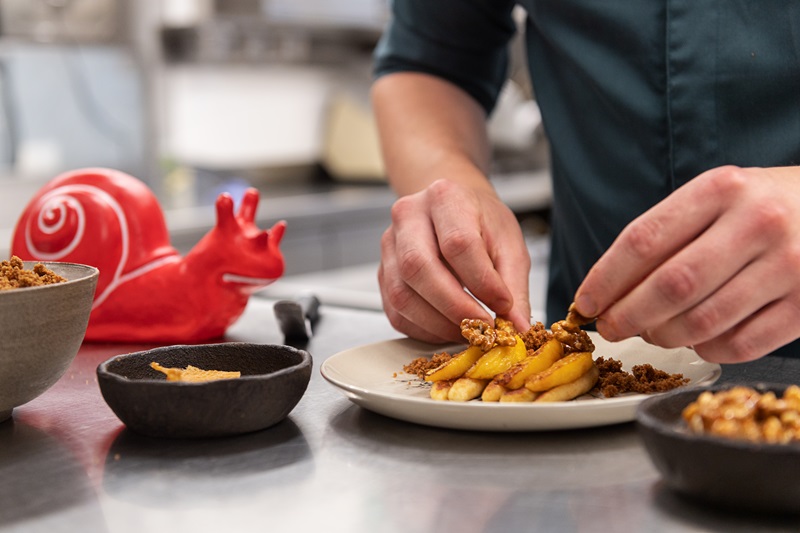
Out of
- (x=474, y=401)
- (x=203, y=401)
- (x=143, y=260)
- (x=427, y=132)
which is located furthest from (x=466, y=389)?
(x=427, y=132)

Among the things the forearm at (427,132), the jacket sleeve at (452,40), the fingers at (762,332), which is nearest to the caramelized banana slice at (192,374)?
the fingers at (762,332)

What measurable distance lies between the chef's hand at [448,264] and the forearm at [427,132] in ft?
0.63

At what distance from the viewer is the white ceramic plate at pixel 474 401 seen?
2.64 ft

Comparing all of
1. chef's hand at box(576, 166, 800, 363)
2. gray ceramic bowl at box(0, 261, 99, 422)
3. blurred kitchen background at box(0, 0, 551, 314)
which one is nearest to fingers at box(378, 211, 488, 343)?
chef's hand at box(576, 166, 800, 363)

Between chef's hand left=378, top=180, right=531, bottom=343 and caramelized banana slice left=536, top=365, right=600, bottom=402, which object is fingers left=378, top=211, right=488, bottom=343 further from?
caramelized banana slice left=536, top=365, right=600, bottom=402

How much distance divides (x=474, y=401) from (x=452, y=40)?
95cm

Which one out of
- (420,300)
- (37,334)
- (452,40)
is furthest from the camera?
(452,40)

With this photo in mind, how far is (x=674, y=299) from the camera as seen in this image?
32.5 inches

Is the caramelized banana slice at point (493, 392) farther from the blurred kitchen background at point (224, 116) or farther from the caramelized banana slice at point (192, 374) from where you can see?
the blurred kitchen background at point (224, 116)

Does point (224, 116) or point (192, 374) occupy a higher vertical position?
point (192, 374)

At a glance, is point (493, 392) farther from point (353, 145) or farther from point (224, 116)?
point (353, 145)

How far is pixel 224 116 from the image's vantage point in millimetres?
4586

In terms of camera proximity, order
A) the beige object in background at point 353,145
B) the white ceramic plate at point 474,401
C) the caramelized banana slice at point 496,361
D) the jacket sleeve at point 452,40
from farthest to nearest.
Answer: the beige object in background at point 353,145 → the jacket sleeve at point 452,40 → the caramelized banana slice at point 496,361 → the white ceramic plate at point 474,401

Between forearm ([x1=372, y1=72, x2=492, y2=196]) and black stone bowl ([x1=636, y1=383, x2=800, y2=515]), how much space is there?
0.71 metres
